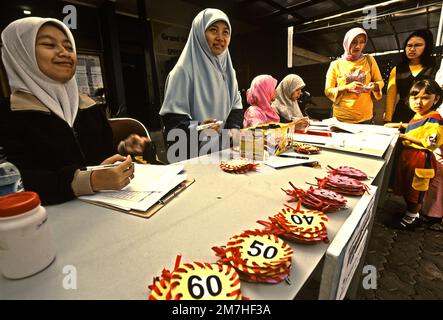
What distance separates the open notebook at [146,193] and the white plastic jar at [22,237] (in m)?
→ 0.22

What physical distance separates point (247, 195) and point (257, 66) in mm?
5988

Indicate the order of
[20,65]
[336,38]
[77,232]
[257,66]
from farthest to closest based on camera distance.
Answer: [257,66], [336,38], [20,65], [77,232]

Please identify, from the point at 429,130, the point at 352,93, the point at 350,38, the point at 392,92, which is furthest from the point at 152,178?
the point at 392,92

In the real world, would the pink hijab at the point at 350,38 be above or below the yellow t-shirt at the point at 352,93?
above

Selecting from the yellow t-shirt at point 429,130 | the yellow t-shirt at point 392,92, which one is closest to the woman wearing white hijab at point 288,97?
the yellow t-shirt at point 392,92

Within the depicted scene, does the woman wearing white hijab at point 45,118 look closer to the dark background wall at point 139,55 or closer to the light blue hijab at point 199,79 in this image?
the light blue hijab at point 199,79

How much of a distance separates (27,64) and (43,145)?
0.31 meters

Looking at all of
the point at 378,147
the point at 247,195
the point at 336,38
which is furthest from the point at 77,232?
the point at 336,38

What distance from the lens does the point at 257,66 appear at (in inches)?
239

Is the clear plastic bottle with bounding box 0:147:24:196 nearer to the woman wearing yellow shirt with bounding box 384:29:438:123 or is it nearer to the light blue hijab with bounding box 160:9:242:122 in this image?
the light blue hijab with bounding box 160:9:242:122

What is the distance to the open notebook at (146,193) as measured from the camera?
0.63 metres

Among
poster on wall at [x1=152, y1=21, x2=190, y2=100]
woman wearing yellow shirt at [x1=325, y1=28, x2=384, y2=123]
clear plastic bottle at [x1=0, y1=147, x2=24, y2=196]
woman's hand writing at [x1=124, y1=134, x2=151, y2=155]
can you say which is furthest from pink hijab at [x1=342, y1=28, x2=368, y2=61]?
poster on wall at [x1=152, y1=21, x2=190, y2=100]
